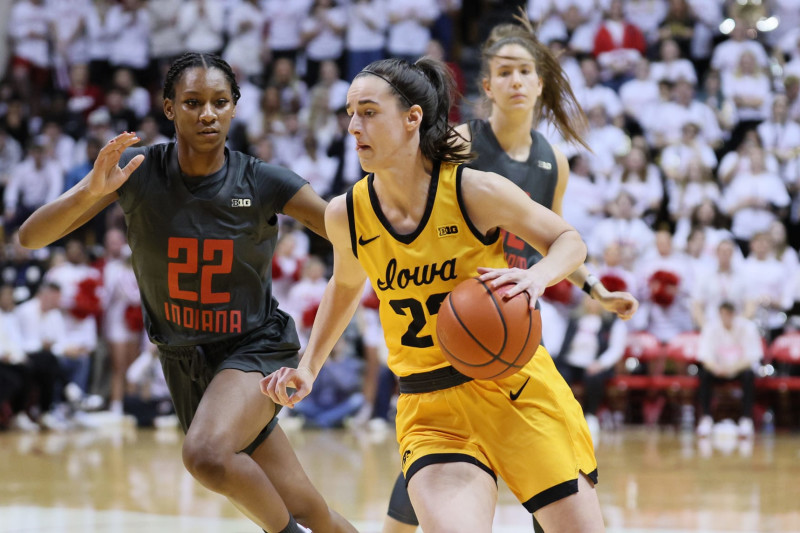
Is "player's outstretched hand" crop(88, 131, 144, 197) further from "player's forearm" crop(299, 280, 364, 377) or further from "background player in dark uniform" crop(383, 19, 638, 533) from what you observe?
"background player in dark uniform" crop(383, 19, 638, 533)

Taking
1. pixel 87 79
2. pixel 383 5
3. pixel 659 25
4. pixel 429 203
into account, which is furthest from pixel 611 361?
pixel 87 79

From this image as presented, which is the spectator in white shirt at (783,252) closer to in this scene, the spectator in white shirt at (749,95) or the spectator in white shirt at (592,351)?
the spectator in white shirt at (592,351)

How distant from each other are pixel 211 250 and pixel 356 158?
8839 mm

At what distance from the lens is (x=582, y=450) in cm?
308

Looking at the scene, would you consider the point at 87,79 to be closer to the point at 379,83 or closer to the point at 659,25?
the point at 659,25

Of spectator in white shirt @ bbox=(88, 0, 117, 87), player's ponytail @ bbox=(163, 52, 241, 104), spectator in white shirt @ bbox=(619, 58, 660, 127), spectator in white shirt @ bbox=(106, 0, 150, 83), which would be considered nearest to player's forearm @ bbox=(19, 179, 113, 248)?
player's ponytail @ bbox=(163, 52, 241, 104)

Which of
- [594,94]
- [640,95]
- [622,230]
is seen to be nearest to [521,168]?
[622,230]

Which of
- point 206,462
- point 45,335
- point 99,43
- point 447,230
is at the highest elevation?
point 99,43

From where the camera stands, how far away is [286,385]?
3193mm

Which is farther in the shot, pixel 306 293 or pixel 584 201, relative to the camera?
pixel 584 201

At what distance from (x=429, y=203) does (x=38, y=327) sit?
8.77 meters

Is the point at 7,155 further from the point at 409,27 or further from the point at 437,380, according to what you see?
the point at 437,380

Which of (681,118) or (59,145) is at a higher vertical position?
(681,118)

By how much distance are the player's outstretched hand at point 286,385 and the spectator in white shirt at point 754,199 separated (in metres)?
8.89
